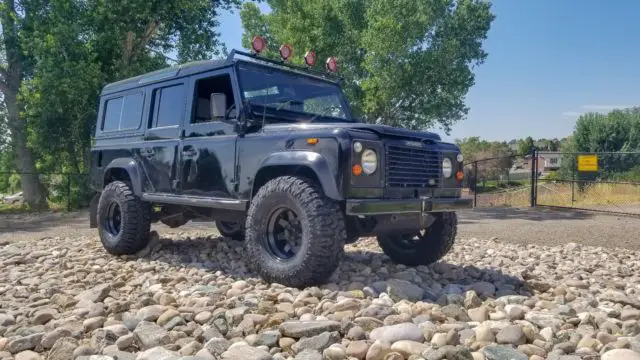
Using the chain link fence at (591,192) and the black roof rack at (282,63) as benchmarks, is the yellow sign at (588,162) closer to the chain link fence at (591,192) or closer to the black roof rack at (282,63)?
the chain link fence at (591,192)

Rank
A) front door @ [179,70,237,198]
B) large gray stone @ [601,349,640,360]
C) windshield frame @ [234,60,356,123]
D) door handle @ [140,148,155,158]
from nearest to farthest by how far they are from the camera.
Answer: large gray stone @ [601,349,640,360]
front door @ [179,70,237,198]
windshield frame @ [234,60,356,123]
door handle @ [140,148,155,158]

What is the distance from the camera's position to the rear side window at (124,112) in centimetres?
625

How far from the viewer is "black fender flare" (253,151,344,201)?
3.98 meters

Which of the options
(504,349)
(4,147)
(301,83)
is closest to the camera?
(504,349)

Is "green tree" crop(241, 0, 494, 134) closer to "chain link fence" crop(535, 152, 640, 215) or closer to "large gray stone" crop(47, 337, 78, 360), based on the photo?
"chain link fence" crop(535, 152, 640, 215)

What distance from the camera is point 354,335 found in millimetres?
2959

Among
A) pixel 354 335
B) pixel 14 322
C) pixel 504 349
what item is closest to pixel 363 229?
pixel 354 335

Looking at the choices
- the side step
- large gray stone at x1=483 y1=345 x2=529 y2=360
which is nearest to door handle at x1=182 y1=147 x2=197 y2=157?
the side step

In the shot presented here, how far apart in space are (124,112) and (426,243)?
427 cm

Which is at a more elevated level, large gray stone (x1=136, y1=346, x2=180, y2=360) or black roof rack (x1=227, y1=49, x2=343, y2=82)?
black roof rack (x1=227, y1=49, x2=343, y2=82)

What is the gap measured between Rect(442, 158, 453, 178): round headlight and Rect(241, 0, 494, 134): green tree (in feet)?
44.2

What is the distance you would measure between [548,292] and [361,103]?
17.0m

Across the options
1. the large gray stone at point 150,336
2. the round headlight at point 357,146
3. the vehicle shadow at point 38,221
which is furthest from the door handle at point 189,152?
the vehicle shadow at point 38,221

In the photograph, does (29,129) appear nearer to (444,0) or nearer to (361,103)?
(361,103)
